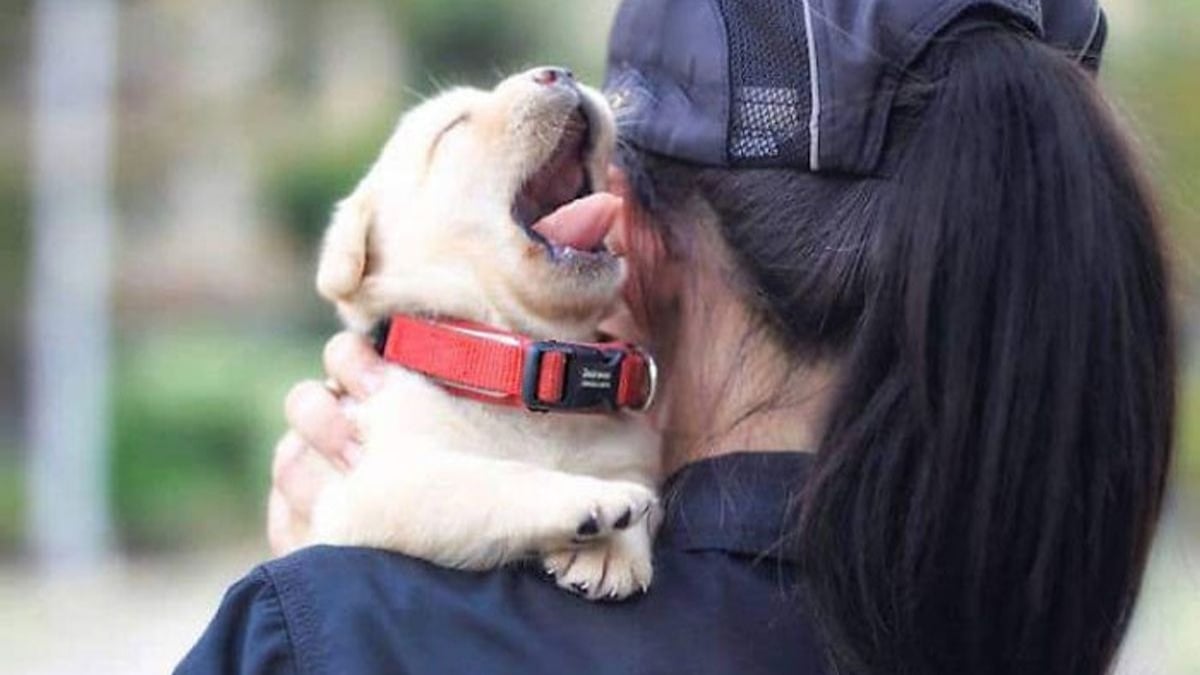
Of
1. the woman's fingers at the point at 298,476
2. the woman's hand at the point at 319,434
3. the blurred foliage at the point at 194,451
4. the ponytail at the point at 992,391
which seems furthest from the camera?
the blurred foliage at the point at 194,451

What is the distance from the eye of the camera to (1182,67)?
11.5m

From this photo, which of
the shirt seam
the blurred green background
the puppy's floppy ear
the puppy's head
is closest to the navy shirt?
the shirt seam

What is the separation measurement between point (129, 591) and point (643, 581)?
1003 cm

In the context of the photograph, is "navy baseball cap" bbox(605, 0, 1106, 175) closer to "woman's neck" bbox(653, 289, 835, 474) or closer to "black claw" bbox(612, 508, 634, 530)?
"woman's neck" bbox(653, 289, 835, 474)

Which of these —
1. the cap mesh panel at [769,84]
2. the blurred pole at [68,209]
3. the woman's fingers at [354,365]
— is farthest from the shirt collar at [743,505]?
the blurred pole at [68,209]

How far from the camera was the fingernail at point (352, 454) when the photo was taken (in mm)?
2268

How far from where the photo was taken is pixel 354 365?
2.29m

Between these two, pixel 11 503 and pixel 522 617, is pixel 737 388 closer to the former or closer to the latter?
pixel 522 617

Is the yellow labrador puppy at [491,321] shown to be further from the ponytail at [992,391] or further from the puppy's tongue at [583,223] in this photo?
the ponytail at [992,391]

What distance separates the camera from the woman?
67.6 inches

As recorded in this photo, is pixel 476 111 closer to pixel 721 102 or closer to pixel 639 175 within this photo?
pixel 639 175

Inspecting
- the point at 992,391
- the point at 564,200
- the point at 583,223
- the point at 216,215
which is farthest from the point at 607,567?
the point at 216,215

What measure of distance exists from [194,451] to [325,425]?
36.5 ft

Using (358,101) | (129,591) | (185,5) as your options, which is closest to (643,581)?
(129,591)
